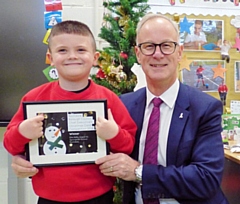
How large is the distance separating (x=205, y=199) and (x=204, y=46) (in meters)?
1.30

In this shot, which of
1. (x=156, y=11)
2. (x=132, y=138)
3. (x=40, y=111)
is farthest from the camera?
(x=156, y=11)

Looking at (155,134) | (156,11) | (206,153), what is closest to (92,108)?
(155,134)

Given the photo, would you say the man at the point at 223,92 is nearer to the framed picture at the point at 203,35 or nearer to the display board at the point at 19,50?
the framed picture at the point at 203,35

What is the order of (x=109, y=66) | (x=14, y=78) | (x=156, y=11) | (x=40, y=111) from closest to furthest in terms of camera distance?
(x=40, y=111) → (x=109, y=66) → (x=14, y=78) → (x=156, y=11)

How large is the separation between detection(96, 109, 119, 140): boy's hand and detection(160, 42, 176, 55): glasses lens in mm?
374

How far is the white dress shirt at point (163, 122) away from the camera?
121 cm

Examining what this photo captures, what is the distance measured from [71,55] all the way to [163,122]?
45 cm

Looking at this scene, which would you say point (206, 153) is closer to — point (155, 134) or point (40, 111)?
point (155, 134)

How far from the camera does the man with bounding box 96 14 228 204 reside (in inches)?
44.3

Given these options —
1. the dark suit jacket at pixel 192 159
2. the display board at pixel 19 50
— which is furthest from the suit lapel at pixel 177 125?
the display board at pixel 19 50

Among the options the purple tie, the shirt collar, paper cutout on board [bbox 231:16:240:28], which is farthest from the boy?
paper cutout on board [bbox 231:16:240:28]

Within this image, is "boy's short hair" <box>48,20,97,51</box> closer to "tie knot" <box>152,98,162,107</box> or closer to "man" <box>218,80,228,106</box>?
"tie knot" <box>152,98,162,107</box>

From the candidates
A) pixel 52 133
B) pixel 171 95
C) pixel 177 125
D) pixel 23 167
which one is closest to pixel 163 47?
pixel 171 95

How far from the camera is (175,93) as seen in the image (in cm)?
129
